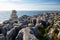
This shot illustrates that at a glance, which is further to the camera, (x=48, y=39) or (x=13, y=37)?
(x=48, y=39)

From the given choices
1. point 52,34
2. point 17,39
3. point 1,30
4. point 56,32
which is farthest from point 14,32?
point 56,32

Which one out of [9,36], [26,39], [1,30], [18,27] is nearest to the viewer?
[26,39]

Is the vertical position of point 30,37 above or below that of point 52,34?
above

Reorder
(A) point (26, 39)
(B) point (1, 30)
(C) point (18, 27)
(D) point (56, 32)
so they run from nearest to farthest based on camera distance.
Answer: (A) point (26, 39) < (C) point (18, 27) < (B) point (1, 30) < (D) point (56, 32)

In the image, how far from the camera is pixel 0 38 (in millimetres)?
23531

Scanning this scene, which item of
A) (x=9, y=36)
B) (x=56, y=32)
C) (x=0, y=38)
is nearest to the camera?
(x=0, y=38)

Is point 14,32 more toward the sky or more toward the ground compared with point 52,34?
more toward the sky

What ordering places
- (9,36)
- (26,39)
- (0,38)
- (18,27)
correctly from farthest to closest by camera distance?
(18,27) < (9,36) < (0,38) < (26,39)

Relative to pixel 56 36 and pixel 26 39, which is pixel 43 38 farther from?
pixel 26 39

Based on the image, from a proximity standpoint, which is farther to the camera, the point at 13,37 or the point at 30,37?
the point at 13,37

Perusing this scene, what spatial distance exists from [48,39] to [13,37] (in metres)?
7.57

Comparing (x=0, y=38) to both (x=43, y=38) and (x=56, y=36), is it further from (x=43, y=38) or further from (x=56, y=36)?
(x=56, y=36)

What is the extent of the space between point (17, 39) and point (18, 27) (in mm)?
5361

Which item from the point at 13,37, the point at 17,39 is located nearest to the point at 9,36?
the point at 13,37
